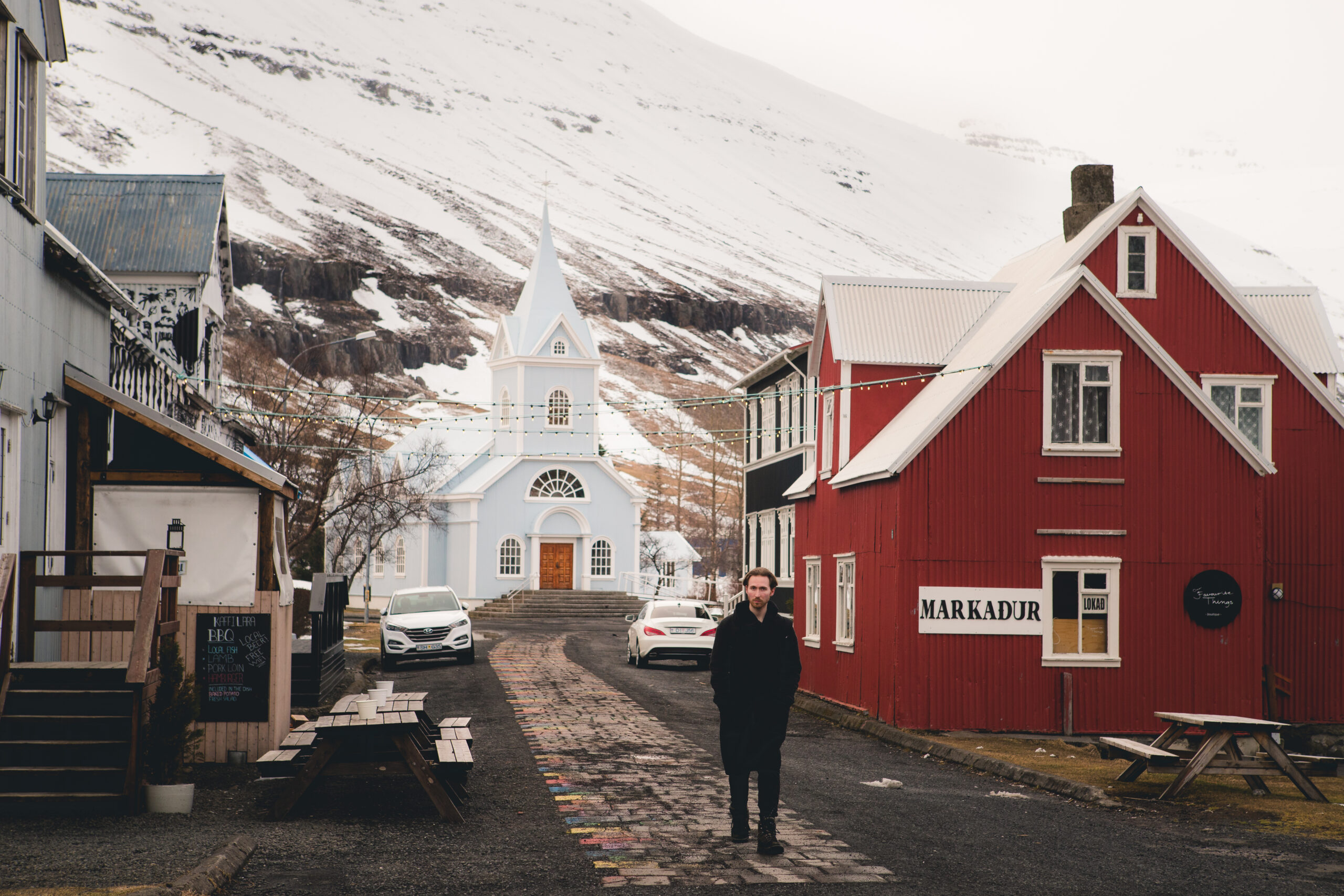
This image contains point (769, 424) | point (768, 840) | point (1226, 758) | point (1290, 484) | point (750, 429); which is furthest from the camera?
point (750, 429)

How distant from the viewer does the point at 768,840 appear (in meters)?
9.09

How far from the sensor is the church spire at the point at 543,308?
61000mm

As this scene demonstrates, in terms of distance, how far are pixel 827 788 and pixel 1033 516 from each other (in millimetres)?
7927

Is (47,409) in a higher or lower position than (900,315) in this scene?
lower

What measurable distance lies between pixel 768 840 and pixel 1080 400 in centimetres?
1221

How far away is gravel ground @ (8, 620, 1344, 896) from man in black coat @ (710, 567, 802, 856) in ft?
2.71

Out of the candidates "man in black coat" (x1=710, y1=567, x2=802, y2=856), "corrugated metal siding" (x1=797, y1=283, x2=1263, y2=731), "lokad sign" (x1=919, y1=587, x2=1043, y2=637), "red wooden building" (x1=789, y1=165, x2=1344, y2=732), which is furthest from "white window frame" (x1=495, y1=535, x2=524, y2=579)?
"man in black coat" (x1=710, y1=567, x2=802, y2=856)

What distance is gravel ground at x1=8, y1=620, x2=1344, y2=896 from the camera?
8.12 metres

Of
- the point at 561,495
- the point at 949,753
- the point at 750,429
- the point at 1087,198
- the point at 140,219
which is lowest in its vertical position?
the point at 949,753

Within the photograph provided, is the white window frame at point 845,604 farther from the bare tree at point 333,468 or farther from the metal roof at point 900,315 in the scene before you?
the bare tree at point 333,468

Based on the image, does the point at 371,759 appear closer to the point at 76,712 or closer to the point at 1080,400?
the point at 76,712

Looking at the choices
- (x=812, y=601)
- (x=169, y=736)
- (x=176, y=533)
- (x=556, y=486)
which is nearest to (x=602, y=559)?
(x=556, y=486)

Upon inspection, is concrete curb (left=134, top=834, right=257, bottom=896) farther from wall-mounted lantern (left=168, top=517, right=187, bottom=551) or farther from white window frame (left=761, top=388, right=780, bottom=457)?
white window frame (left=761, top=388, right=780, bottom=457)

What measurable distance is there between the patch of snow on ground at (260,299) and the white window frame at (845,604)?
16450 centimetres
